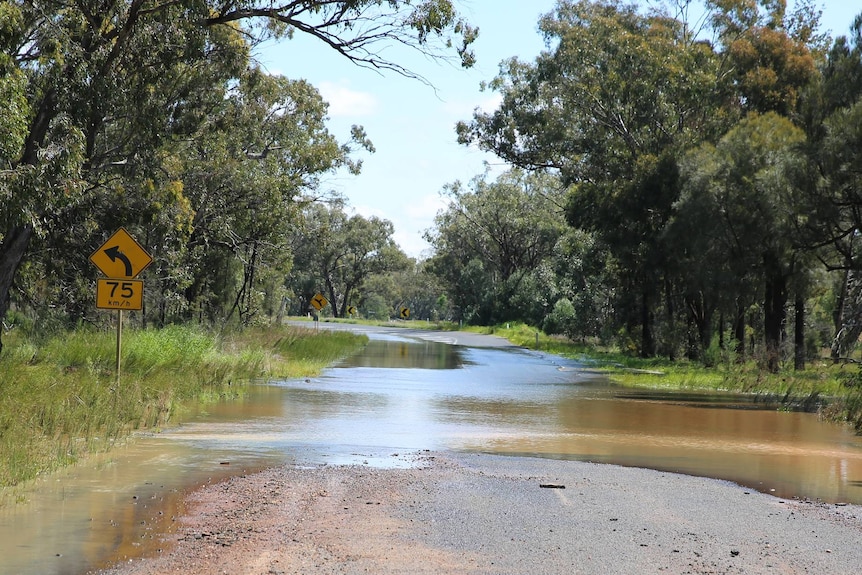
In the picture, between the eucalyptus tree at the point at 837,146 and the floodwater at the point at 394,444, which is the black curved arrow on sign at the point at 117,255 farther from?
the eucalyptus tree at the point at 837,146

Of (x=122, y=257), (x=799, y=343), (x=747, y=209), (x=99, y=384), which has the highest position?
(x=747, y=209)

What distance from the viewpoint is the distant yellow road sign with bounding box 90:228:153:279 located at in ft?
59.9

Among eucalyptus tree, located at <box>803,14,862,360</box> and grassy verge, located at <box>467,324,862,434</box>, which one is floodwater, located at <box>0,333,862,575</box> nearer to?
grassy verge, located at <box>467,324,862,434</box>

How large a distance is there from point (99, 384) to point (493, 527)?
399 inches

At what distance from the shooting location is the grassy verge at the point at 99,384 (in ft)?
41.5

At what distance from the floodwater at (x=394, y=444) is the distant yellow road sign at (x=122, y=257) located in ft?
9.37

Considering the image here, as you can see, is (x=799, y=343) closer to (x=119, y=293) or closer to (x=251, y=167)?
(x=251, y=167)

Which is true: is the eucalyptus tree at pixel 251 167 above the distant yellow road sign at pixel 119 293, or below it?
above

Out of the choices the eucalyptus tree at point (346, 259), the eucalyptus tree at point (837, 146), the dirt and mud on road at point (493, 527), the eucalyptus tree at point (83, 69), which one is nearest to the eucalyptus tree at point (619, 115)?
the eucalyptus tree at point (837, 146)

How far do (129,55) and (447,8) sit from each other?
642 cm

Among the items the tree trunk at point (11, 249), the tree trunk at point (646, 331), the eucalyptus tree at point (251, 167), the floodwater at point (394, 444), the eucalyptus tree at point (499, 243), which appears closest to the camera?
the floodwater at point (394, 444)

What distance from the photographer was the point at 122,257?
723 inches

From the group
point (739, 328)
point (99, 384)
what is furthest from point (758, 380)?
point (99, 384)

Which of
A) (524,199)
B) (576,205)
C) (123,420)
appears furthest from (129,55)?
(524,199)
